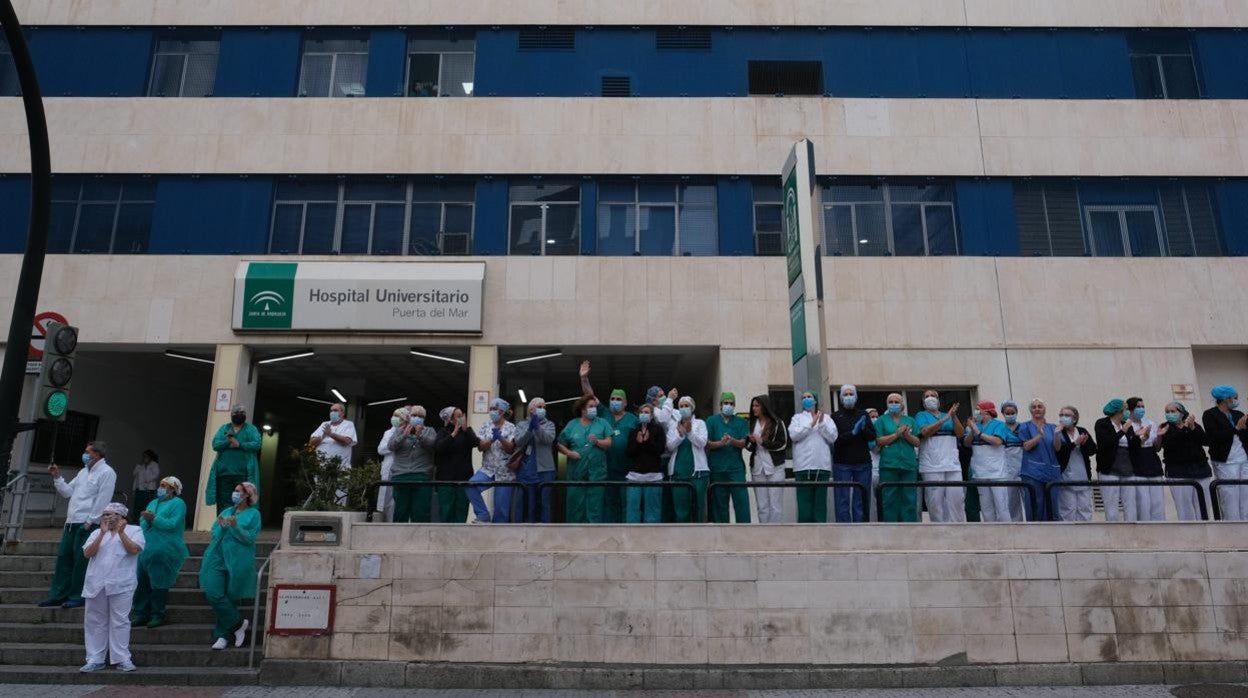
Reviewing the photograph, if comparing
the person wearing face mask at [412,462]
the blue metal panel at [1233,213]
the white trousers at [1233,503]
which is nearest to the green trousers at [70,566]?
the person wearing face mask at [412,462]

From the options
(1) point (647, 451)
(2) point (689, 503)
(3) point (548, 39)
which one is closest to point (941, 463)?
(2) point (689, 503)

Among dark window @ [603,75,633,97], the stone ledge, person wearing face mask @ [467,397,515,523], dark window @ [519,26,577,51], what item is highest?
dark window @ [519,26,577,51]

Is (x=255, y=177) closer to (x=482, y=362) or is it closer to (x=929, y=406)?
(x=482, y=362)

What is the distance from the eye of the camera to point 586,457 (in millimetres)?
9570

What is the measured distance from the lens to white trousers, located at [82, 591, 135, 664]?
8.28 meters

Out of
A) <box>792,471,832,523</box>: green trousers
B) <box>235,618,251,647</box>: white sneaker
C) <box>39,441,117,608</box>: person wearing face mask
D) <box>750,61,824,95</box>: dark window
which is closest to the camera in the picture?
<box>235,618,251,647</box>: white sneaker

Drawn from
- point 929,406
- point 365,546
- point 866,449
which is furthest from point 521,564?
point 929,406

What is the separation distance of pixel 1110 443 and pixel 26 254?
1210cm

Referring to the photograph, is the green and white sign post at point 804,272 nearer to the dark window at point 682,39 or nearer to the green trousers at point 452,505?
the green trousers at point 452,505

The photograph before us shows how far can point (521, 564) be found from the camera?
8570 millimetres

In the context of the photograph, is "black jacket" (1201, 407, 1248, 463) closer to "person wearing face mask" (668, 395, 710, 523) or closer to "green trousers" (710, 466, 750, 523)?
"green trousers" (710, 466, 750, 523)

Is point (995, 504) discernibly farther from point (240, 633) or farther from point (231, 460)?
point (231, 460)

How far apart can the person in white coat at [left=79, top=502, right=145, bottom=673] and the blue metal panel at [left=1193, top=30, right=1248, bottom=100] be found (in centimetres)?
2087

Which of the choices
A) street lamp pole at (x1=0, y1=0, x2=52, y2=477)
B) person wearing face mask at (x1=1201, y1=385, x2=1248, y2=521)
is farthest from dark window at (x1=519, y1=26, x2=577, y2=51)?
person wearing face mask at (x1=1201, y1=385, x2=1248, y2=521)
